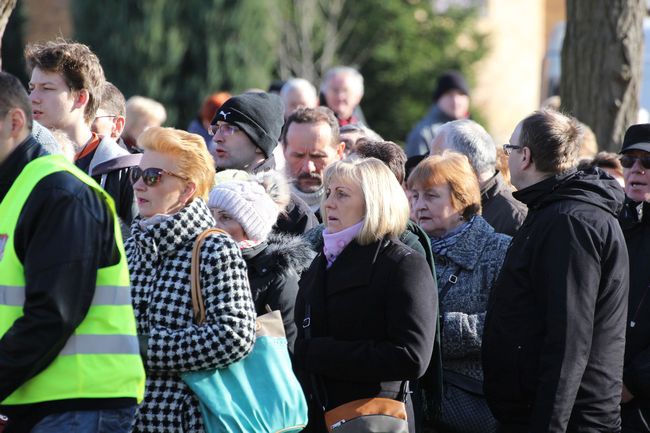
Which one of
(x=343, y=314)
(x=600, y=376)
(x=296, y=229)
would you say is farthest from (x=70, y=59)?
(x=600, y=376)

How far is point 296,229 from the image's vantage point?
18.9 feet

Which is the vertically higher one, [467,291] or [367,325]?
[367,325]

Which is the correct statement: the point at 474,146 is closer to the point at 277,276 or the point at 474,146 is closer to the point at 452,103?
the point at 277,276

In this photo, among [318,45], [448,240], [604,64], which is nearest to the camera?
[448,240]

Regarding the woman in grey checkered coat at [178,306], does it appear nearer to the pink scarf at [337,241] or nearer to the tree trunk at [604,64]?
the pink scarf at [337,241]

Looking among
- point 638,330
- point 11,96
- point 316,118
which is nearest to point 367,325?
point 638,330

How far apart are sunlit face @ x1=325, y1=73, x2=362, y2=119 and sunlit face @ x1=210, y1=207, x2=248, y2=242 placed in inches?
194

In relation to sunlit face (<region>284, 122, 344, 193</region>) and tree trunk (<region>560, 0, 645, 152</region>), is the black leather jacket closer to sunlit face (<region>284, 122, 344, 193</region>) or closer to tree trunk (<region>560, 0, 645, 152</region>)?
sunlit face (<region>284, 122, 344, 193</region>)

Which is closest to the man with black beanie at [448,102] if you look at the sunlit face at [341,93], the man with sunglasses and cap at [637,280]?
the sunlit face at [341,93]

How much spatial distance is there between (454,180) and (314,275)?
1.22 meters

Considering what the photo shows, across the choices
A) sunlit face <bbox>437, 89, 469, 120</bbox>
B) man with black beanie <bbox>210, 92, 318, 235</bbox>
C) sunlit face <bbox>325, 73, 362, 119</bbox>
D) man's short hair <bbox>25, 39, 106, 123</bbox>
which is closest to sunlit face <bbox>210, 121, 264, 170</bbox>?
man with black beanie <bbox>210, 92, 318, 235</bbox>

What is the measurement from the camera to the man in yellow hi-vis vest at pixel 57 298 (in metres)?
3.33

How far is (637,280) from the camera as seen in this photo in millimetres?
A: 5227

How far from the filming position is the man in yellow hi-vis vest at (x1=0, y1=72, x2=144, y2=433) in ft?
10.9
